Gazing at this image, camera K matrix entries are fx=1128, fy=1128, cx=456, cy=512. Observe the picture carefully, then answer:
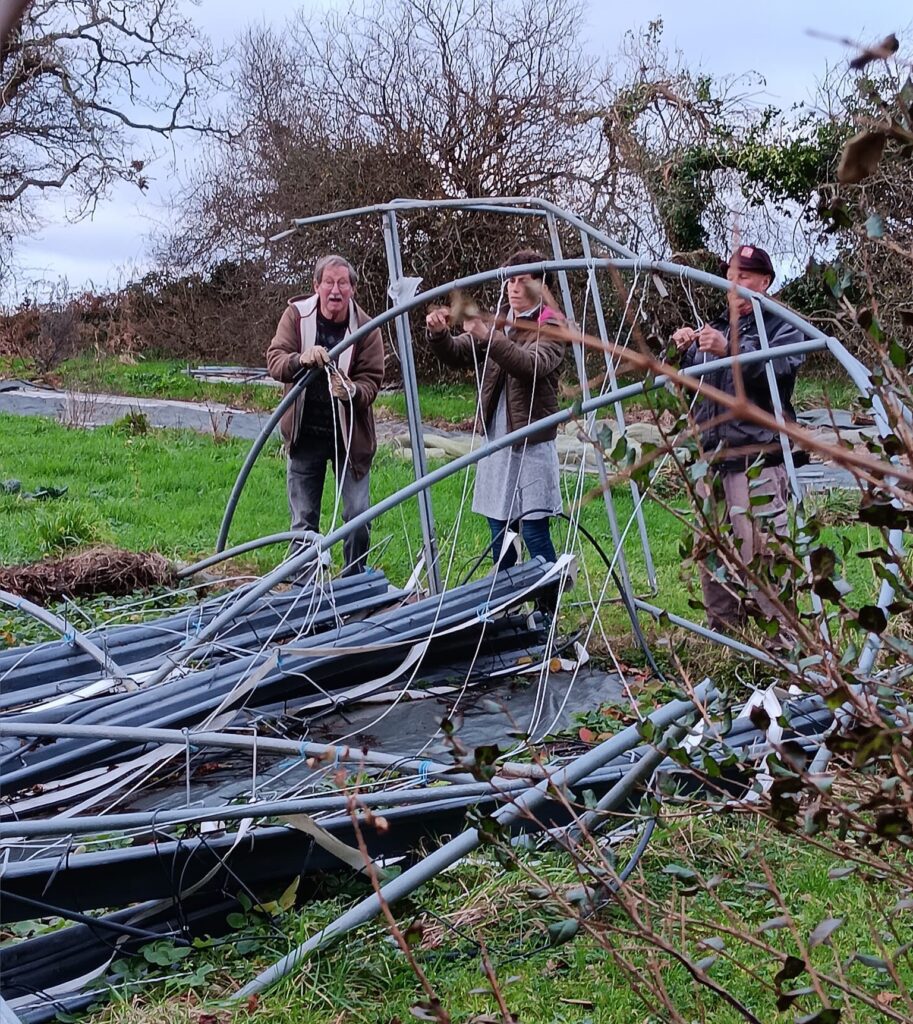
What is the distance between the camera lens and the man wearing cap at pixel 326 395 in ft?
16.5

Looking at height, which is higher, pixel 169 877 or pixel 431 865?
pixel 431 865

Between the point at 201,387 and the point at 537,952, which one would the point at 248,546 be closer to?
the point at 537,952

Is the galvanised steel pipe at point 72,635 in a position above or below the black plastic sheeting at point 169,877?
above

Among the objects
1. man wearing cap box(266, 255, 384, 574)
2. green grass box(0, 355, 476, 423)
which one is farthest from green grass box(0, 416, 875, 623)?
green grass box(0, 355, 476, 423)

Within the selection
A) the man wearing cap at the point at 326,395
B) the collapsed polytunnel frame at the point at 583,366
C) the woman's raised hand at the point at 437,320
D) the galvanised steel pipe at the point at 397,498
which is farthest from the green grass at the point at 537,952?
the man wearing cap at the point at 326,395

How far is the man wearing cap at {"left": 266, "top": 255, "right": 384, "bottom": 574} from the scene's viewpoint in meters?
5.04

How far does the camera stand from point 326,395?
204 inches

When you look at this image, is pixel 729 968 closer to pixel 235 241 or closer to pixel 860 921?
pixel 860 921

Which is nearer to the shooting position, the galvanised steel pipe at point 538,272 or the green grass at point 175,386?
the galvanised steel pipe at point 538,272

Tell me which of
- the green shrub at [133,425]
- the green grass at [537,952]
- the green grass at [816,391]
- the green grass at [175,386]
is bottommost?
the green grass at [537,952]

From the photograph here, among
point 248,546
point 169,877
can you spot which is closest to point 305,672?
point 248,546

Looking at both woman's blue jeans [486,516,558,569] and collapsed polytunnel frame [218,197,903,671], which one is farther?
woman's blue jeans [486,516,558,569]

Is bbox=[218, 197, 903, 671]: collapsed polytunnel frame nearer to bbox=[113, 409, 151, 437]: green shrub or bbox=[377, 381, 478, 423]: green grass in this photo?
bbox=[113, 409, 151, 437]: green shrub

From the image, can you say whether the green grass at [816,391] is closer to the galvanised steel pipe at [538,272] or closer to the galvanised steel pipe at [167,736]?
the galvanised steel pipe at [538,272]
